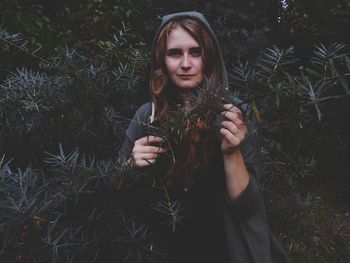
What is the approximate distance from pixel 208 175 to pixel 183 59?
0.47 metres

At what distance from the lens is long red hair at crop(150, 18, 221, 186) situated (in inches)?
56.0

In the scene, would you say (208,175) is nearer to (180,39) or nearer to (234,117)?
(234,117)

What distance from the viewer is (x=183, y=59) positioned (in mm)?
1748

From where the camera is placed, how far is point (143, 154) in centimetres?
134

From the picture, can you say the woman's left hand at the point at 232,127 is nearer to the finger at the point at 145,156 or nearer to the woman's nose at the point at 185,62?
the finger at the point at 145,156

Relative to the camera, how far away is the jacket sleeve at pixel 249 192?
4.86 feet

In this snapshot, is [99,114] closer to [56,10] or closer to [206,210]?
[206,210]

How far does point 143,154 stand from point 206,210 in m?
0.36

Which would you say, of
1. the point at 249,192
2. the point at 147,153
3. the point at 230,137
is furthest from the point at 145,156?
the point at 249,192

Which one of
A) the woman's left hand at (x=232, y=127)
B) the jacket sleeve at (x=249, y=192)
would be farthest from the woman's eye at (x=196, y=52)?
the woman's left hand at (x=232, y=127)

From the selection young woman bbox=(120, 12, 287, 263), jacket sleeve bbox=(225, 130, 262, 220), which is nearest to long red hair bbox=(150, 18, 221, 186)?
young woman bbox=(120, 12, 287, 263)

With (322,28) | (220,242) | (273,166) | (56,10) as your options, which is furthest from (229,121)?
(322,28)

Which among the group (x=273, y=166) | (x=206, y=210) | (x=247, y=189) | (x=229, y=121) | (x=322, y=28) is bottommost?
(x=322, y=28)

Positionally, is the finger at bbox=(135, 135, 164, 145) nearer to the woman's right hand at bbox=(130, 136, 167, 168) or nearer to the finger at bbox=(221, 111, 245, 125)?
the woman's right hand at bbox=(130, 136, 167, 168)
